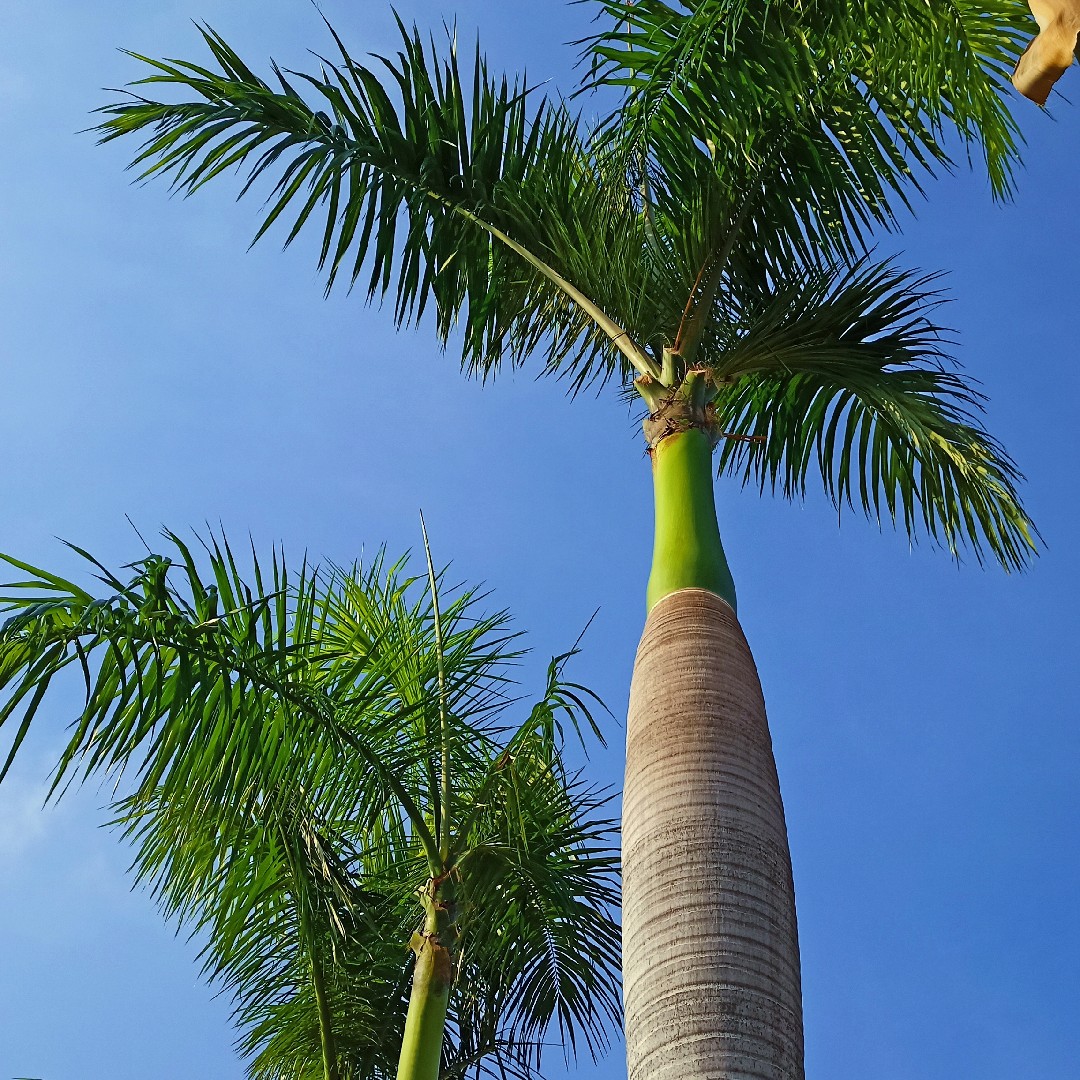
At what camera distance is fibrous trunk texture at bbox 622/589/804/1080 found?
3291 millimetres

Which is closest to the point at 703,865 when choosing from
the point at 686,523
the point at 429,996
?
the point at 686,523

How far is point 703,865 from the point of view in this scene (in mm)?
3559

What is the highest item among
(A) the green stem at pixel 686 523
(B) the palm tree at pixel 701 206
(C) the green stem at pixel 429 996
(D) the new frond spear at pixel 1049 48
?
(B) the palm tree at pixel 701 206

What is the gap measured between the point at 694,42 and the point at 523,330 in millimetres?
1733

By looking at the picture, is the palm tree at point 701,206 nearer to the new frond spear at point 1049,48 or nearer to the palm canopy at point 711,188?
the palm canopy at point 711,188

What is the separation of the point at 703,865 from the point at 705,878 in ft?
0.13

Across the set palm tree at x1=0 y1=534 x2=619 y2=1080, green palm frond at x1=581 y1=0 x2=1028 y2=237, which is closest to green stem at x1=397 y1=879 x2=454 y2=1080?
palm tree at x1=0 y1=534 x2=619 y2=1080

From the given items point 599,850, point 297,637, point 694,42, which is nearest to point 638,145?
point 694,42

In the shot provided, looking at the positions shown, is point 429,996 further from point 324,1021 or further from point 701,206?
point 701,206

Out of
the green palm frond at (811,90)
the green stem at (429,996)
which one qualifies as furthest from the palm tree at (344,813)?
the green palm frond at (811,90)

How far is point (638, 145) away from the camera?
5.86 m

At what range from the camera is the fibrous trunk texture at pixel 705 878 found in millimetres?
3291

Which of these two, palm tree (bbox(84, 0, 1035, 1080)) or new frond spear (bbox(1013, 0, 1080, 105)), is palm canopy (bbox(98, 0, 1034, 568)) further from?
new frond spear (bbox(1013, 0, 1080, 105))

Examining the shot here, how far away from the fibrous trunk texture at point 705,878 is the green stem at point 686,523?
0.98 feet
